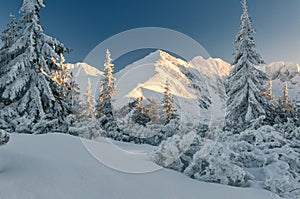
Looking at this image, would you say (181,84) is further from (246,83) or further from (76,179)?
(76,179)

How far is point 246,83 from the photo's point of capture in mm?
16422

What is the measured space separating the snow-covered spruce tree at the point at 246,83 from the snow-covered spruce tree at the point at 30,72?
10476 mm

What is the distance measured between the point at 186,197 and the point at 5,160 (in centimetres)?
206

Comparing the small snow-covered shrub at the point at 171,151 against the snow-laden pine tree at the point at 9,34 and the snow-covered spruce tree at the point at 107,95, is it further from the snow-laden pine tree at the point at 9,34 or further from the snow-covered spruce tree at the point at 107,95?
the snow-laden pine tree at the point at 9,34

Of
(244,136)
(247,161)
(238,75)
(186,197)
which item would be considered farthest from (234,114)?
(186,197)

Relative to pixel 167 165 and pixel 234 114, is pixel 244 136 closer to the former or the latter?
pixel 167 165

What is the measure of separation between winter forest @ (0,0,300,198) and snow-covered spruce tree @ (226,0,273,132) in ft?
0.20

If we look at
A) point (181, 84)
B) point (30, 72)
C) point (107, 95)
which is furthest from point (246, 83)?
point (30, 72)

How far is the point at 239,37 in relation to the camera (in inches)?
679

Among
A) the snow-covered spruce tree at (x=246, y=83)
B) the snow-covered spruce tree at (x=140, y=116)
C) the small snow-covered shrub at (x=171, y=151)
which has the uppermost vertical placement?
the snow-covered spruce tree at (x=246, y=83)

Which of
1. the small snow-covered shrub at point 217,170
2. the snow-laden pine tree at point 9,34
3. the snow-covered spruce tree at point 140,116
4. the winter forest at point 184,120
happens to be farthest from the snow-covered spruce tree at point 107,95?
the small snow-covered shrub at point 217,170

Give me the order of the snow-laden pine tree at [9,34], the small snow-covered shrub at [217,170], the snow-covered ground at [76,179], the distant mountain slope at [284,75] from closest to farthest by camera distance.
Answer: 1. the snow-covered ground at [76,179]
2. the small snow-covered shrub at [217,170]
3. the snow-laden pine tree at [9,34]
4. the distant mountain slope at [284,75]

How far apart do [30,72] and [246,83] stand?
12558 mm

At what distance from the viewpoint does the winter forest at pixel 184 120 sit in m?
4.27
